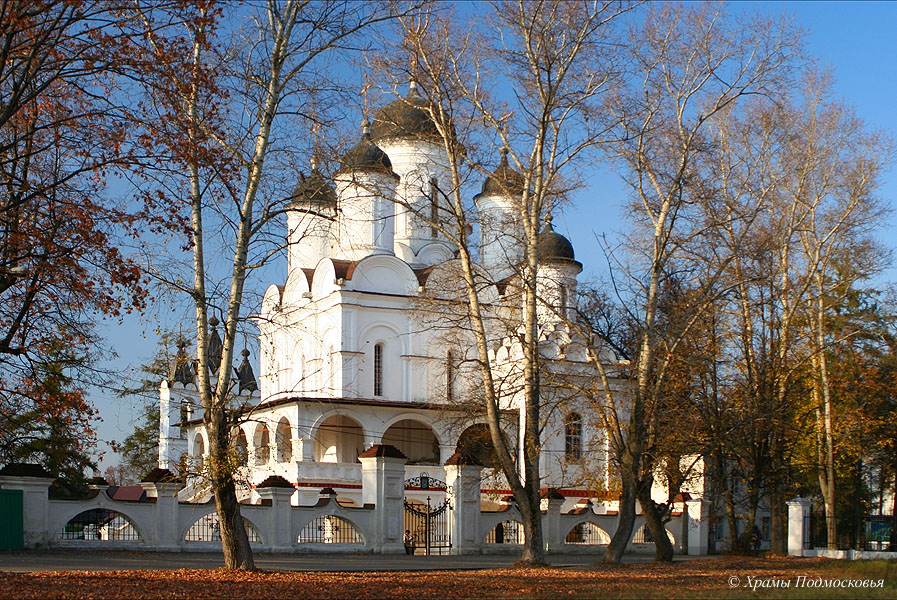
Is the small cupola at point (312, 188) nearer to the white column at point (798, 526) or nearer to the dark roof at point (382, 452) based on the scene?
the dark roof at point (382, 452)

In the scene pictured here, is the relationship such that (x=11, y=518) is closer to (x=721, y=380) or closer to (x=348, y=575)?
(x=348, y=575)

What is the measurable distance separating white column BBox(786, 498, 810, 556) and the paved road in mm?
6341

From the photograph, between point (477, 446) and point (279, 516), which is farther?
point (477, 446)

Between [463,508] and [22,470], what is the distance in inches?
389

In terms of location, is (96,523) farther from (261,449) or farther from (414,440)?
(414,440)

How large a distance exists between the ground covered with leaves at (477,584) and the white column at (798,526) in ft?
24.4

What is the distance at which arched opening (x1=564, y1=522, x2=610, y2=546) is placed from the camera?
28.7 metres

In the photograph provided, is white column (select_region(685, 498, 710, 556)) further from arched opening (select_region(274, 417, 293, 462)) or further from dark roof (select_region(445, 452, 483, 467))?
arched opening (select_region(274, 417, 293, 462))

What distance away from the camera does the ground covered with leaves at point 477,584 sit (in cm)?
1162

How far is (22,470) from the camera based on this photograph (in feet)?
64.9

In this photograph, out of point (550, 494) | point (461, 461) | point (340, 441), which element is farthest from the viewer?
point (340, 441)

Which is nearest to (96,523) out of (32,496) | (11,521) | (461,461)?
(32,496)

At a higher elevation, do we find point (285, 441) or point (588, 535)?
point (285, 441)

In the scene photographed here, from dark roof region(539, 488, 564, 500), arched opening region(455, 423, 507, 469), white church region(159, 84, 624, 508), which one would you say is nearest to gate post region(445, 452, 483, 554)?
arched opening region(455, 423, 507, 469)
